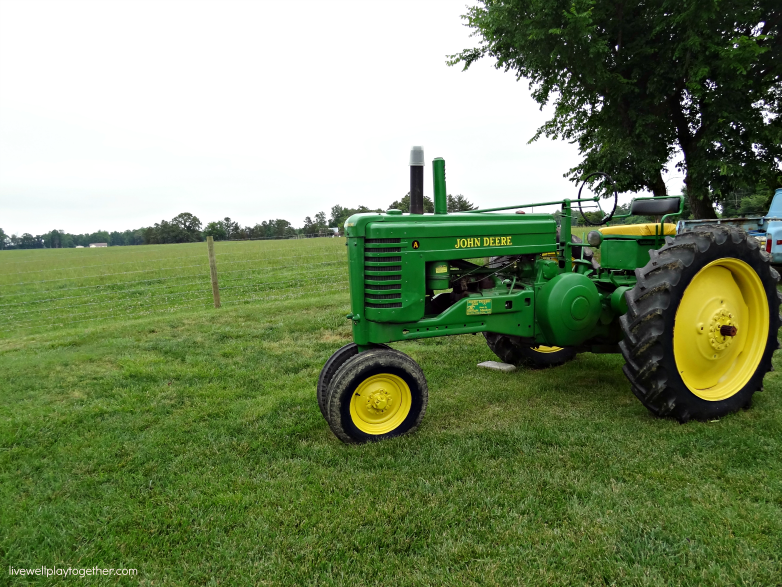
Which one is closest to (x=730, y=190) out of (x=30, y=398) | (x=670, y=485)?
(x=670, y=485)

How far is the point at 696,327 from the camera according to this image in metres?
3.69

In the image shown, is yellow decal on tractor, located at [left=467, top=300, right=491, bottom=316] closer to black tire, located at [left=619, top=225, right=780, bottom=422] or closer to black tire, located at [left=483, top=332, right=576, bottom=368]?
black tire, located at [left=619, top=225, right=780, bottom=422]

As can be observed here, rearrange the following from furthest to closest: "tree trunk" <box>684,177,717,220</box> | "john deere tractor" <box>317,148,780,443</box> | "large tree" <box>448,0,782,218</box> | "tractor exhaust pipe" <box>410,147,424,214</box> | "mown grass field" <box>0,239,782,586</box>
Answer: "tree trunk" <box>684,177,717,220</box> < "large tree" <box>448,0,782,218</box> < "tractor exhaust pipe" <box>410,147,424,214</box> < "john deere tractor" <box>317,148,780,443</box> < "mown grass field" <box>0,239,782,586</box>

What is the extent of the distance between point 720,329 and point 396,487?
2.62m

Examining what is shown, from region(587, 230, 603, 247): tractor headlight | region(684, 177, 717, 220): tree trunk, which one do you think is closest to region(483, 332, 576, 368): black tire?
region(587, 230, 603, 247): tractor headlight

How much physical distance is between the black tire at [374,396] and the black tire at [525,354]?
170 cm

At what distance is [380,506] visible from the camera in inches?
104

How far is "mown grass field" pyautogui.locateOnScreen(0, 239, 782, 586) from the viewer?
224 cm

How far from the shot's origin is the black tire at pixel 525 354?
16.4ft

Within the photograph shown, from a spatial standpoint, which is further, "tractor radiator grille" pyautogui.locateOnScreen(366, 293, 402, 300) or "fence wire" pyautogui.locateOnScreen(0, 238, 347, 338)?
"fence wire" pyautogui.locateOnScreen(0, 238, 347, 338)

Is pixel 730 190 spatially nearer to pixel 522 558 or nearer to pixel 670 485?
pixel 670 485

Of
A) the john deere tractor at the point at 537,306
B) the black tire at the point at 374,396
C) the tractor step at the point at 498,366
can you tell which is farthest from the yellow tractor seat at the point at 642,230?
the black tire at the point at 374,396

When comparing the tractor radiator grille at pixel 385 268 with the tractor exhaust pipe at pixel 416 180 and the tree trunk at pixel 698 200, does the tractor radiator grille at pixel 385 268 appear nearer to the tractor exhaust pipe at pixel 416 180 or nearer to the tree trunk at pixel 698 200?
the tractor exhaust pipe at pixel 416 180

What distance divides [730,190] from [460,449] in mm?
11277
